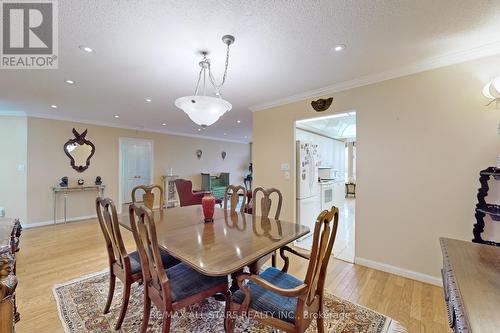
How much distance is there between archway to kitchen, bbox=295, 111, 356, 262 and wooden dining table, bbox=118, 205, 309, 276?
1661 millimetres

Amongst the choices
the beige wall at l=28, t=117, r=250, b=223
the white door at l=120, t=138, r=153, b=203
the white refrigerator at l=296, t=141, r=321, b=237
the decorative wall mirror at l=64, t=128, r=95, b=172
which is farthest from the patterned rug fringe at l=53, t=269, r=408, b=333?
the white door at l=120, t=138, r=153, b=203

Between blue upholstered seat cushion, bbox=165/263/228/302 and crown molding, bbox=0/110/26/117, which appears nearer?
blue upholstered seat cushion, bbox=165/263/228/302

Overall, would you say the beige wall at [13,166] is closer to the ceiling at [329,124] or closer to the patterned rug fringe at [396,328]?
the ceiling at [329,124]

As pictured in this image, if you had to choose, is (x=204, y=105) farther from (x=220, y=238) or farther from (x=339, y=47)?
(x=339, y=47)

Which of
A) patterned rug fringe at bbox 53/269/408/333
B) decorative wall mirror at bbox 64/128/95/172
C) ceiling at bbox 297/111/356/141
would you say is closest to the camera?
patterned rug fringe at bbox 53/269/408/333

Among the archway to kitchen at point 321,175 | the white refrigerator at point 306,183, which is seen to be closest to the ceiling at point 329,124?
the archway to kitchen at point 321,175

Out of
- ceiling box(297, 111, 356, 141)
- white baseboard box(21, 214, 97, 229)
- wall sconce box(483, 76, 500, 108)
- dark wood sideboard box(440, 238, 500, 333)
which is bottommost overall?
white baseboard box(21, 214, 97, 229)

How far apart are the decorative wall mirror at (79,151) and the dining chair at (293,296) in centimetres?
556

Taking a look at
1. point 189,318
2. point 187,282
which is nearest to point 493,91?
point 187,282

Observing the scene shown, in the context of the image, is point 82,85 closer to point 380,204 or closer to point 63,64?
point 63,64

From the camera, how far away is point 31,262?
285 centimetres

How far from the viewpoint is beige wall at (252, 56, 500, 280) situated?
7.11ft

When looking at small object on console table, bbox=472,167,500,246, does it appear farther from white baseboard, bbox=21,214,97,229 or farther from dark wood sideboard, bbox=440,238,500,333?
white baseboard, bbox=21,214,97,229

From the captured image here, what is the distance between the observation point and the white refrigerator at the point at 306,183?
3691mm
